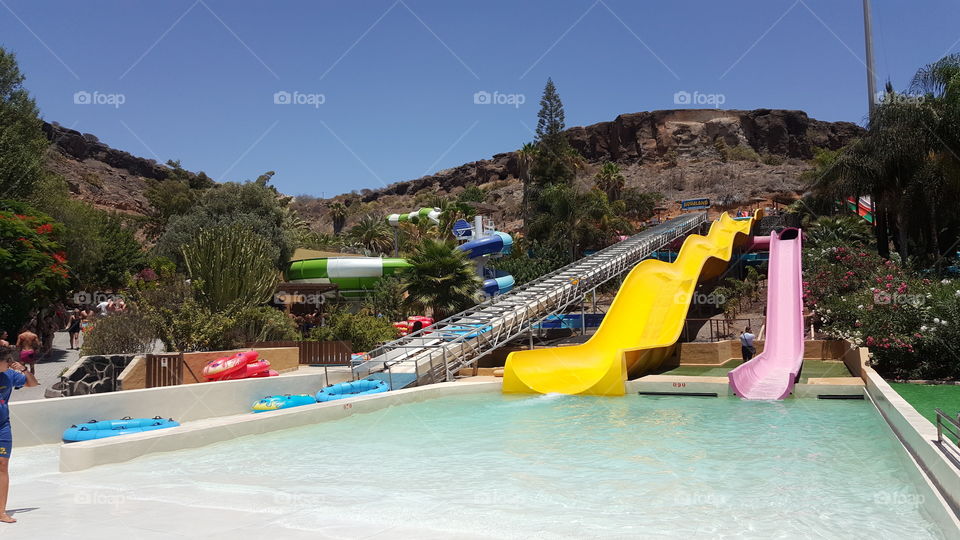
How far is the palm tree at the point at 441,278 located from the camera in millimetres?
21359

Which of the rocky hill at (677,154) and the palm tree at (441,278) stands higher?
the rocky hill at (677,154)

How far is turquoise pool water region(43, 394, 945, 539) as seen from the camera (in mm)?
5457

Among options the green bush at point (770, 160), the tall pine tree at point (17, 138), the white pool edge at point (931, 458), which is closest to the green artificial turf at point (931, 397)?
the white pool edge at point (931, 458)

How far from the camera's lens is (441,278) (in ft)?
70.0

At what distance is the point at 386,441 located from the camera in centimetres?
935

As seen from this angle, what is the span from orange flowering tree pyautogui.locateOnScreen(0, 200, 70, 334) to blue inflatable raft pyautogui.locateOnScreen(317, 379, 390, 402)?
10.1 metres

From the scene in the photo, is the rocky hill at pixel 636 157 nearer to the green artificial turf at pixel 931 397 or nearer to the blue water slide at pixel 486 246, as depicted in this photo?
the blue water slide at pixel 486 246

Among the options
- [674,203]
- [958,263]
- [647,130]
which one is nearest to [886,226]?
[958,263]

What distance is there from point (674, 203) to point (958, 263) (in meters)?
41.9

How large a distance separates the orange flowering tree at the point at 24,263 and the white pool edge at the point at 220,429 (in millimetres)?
11152

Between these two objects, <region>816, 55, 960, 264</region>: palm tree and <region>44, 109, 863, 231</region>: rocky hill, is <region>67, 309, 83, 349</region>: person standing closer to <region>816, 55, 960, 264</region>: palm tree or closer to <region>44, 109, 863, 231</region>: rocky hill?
<region>816, 55, 960, 264</region>: palm tree

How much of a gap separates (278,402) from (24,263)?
10368 mm

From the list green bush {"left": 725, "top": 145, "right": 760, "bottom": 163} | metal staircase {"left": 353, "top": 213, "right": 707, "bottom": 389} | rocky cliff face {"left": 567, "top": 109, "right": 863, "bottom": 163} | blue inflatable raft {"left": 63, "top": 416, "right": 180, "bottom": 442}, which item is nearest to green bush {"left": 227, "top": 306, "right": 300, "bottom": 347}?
metal staircase {"left": 353, "top": 213, "right": 707, "bottom": 389}

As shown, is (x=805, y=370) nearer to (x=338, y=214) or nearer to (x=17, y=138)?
(x=17, y=138)
